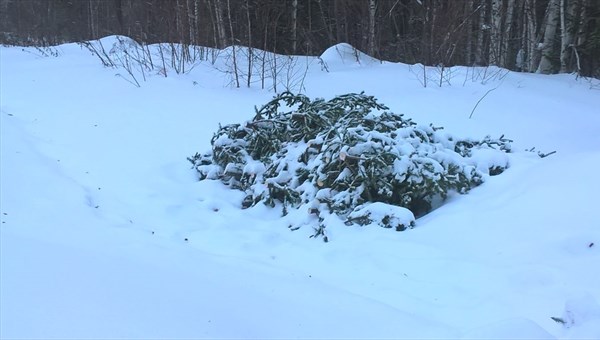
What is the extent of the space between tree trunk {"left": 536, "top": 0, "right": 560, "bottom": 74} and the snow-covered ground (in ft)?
17.7

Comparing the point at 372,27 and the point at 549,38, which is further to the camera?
the point at 372,27

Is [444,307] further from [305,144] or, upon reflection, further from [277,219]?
[305,144]

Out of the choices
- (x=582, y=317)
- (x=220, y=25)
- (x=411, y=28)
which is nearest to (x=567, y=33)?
(x=411, y=28)

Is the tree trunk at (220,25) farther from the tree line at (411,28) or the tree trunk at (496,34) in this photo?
the tree trunk at (496,34)

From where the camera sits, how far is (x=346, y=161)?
4.06 meters

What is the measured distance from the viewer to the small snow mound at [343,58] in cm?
1046

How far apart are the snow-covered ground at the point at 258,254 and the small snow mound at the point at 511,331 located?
11mm

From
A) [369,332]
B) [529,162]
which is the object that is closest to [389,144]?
[529,162]

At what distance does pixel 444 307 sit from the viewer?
2.56 metres

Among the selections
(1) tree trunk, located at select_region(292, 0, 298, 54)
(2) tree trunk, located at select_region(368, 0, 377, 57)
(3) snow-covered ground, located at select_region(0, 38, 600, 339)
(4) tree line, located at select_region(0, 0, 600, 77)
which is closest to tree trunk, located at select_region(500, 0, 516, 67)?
(4) tree line, located at select_region(0, 0, 600, 77)

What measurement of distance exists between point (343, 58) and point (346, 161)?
23.0 ft

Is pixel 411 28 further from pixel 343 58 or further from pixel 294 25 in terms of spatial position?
pixel 343 58

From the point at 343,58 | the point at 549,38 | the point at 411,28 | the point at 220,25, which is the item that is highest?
the point at 411,28

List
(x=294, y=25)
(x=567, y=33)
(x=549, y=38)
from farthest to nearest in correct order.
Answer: (x=294, y=25), (x=549, y=38), (x=567, y=33)
